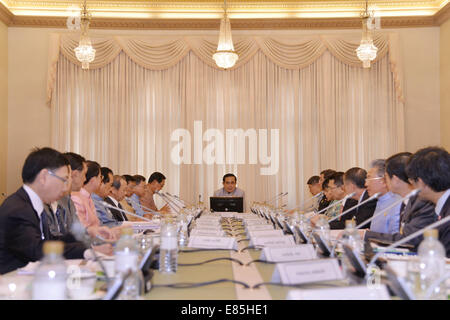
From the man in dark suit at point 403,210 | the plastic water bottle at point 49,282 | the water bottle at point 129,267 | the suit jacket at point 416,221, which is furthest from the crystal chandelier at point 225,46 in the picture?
the plastic water bottle at point 49,282

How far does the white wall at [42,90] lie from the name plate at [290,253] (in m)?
6.38

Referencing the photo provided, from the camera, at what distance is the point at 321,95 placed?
7.99 meters

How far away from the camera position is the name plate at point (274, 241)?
244cm

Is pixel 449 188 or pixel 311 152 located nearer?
pixel 449 188

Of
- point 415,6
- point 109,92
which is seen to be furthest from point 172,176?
point 415,6

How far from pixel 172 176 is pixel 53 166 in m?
5.47

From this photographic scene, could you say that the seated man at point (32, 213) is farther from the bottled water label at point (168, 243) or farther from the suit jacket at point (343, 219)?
the suit jacket at point (343, 219)

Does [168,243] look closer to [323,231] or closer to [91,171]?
[323,231]

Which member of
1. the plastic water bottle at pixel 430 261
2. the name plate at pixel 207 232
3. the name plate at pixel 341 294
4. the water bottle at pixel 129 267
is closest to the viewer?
the name plate at pixel 341 294

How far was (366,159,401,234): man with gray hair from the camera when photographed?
3.50 m

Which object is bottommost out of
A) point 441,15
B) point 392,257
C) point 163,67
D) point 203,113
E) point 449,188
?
point 392,257
